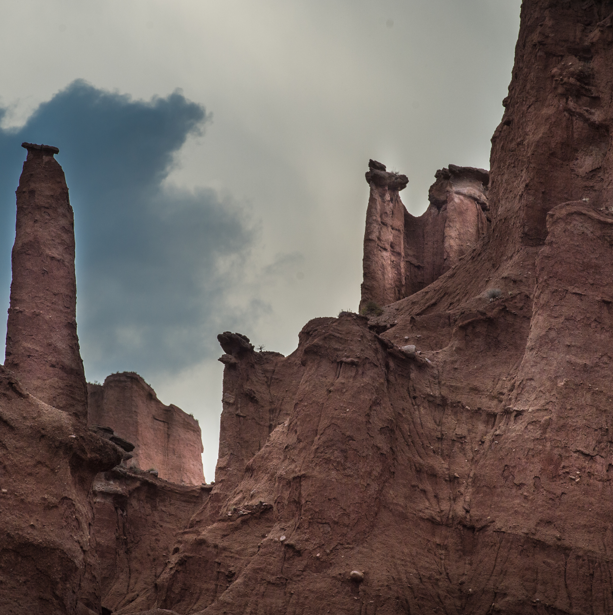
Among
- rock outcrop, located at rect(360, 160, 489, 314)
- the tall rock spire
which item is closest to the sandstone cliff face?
the tall rock spire

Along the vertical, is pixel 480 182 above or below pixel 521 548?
above

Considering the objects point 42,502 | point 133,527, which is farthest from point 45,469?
point 133,527

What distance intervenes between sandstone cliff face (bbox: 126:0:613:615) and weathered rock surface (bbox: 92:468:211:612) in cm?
666

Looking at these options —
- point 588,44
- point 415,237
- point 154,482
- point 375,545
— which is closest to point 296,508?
point 375,545

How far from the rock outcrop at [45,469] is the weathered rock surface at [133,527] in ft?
27.8

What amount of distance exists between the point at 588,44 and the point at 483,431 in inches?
504

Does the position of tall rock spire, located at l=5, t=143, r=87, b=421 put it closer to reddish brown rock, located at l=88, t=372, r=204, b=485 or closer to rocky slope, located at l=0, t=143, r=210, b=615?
rocky slope, located at l=0, t=143, r=210, b=615

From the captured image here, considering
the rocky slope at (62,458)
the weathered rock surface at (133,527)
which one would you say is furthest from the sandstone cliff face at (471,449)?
the weathered rock surface at (133,527)

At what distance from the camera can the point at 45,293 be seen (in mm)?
27266

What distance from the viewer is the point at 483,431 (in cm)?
2614

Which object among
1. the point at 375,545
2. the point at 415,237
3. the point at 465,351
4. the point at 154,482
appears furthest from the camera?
the point at 415,237

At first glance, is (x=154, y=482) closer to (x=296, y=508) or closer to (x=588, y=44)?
(x=296, y=508)

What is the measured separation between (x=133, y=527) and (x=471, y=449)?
14.7m

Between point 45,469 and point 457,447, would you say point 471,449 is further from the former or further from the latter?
point 45,469
